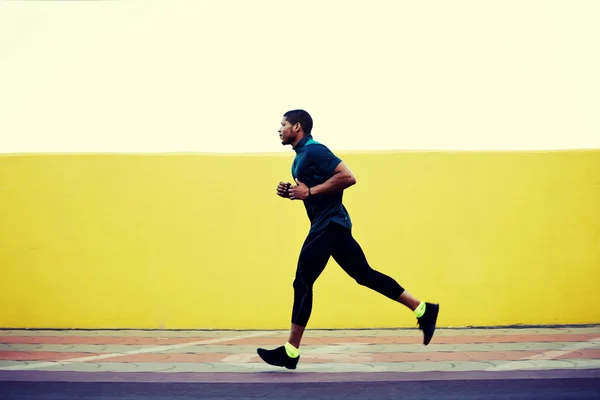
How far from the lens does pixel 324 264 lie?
5.21 metres

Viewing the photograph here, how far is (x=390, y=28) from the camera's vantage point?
7.49 meters

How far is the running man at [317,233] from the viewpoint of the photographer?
201 inches

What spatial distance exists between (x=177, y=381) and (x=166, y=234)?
2.25 metres

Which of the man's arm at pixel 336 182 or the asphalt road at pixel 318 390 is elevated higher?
the man's arm at pixel 336 182

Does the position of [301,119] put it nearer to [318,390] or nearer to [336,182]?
[336,182]

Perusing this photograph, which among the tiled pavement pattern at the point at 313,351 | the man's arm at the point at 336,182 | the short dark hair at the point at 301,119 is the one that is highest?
the short dark hair at the point at 301,119

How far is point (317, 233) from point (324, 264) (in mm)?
202

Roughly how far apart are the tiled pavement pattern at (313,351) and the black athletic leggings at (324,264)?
1.41 ft

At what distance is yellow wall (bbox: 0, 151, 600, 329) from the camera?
22.5ft

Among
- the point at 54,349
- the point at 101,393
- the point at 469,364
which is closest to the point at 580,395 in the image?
the point at 469,364

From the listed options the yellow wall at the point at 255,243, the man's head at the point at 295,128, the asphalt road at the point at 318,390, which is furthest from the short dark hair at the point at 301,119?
the asphalt road at the point at 318,390

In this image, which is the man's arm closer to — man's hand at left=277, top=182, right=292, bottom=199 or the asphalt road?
man's hand at left=277, top=182, right=292, bottom=199

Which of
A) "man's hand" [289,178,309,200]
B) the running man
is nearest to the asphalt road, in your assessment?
the running man

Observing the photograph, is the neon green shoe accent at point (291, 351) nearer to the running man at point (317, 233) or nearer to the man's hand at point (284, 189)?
the running man at point (317, 233)
